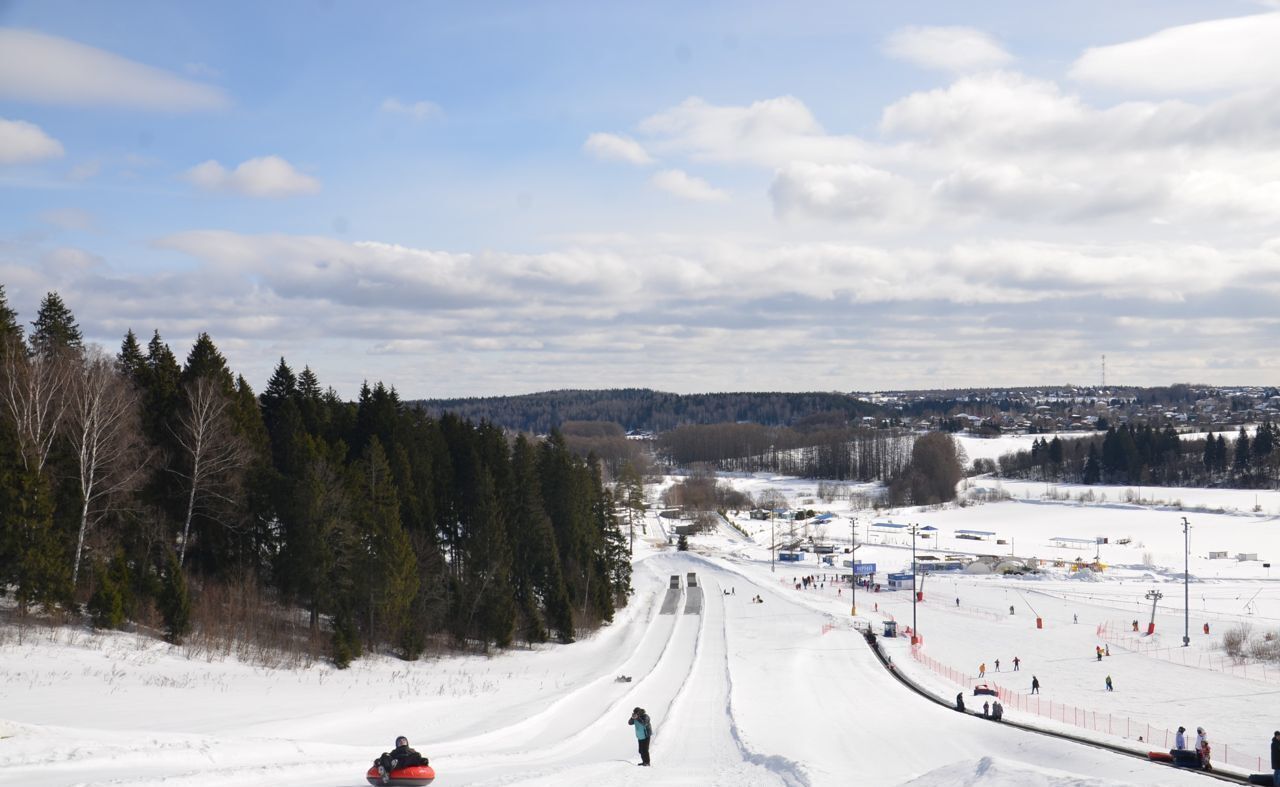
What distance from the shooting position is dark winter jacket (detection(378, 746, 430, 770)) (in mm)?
15538

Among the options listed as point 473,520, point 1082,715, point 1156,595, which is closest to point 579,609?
point 473,520

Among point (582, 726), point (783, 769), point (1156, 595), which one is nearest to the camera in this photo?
point (783, 769)

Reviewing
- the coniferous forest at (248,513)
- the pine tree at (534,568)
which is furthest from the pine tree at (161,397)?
the pine tree at (534,568)

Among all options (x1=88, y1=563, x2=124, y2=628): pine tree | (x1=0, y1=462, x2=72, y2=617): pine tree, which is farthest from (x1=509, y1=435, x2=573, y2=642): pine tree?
(x1=0, y1=462, x2=72, y2=617): pine tree

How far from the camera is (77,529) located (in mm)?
31812

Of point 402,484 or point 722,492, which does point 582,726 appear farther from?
point 722,492

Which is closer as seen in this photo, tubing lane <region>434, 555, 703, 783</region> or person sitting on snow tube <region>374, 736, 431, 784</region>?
person sitting on snow tube <region>374, 736, 431, 784</region>

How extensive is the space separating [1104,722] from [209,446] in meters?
35.6

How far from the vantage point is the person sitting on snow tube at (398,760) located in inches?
610

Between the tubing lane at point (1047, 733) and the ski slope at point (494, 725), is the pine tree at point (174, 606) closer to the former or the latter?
the ski slope at point (494, 725)

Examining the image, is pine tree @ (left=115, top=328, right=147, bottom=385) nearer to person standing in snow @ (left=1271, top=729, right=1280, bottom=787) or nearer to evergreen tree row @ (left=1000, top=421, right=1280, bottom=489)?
person standing in snow @ (left=1271, top=729, right=1280, bottom=787)

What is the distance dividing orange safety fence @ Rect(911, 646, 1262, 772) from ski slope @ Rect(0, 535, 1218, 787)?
504cm

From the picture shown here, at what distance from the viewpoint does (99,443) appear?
1281 inches

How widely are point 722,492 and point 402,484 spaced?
137 m
